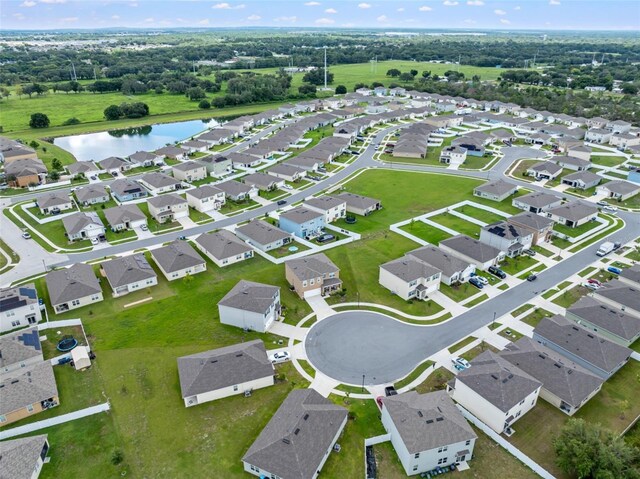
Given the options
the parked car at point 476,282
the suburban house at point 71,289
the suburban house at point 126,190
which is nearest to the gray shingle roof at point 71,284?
the suburban house at point 71,289

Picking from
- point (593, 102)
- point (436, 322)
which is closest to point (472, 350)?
point (436, 322)

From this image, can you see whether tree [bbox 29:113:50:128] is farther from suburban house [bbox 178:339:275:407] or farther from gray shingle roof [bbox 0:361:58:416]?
suburban house [bbox 178:339:275:407]

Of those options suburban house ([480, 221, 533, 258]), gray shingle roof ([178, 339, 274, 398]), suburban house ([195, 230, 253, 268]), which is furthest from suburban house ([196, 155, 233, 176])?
gray shingle roof ([178, 339, 274, 398])

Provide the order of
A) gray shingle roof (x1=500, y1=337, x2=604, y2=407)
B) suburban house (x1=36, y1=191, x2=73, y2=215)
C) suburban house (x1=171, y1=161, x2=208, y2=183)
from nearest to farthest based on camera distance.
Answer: gray shingle roof (x1=500, y1=337, x2=604, y2=407) → suburban house (x1=36, y1=191, x2=73, y2=215) → suburban house (x1=171, y1=161, x2=208, y2=183)

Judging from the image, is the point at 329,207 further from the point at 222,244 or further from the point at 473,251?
the point at 473,251

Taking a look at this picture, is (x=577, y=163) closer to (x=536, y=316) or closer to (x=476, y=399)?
(x=536, y=316)

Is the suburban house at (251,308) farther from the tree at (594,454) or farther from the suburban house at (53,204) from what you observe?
the suburban house at (53,204)

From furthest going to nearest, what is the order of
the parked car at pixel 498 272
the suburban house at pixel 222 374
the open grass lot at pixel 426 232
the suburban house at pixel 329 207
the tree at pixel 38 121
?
the tree at pixel 38 121 < the suburban house at pixel 329 207 < the open grass lot at pixel 426 232 < the parked car at pixel 498 272 < the suburban house at pixel 222 374
